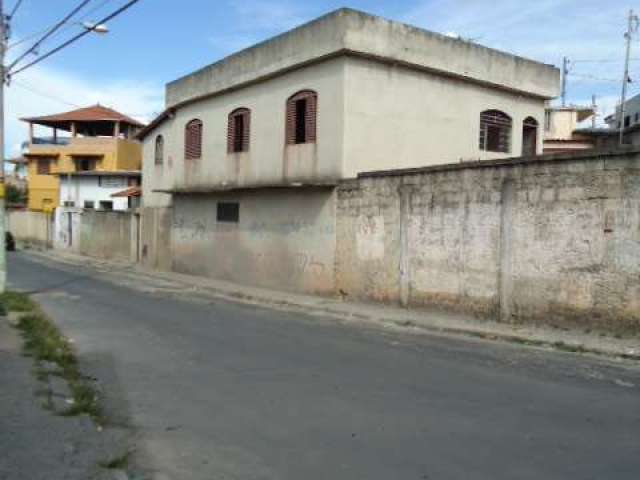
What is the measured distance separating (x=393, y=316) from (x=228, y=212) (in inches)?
385

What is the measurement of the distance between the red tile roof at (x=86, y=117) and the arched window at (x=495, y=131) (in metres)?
39.9

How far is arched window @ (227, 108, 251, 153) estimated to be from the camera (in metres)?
20.2

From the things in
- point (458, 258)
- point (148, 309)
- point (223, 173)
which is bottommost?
point (148, 309)

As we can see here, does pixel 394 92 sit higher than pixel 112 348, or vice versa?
pixel 394 92

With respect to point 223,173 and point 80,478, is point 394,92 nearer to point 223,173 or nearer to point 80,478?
point 223,173

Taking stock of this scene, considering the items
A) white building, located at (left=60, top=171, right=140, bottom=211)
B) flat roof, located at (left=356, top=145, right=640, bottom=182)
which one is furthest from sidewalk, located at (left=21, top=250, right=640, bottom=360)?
white building, located at (left=60, top=171, right=140, bottom=211)

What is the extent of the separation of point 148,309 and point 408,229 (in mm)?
5936

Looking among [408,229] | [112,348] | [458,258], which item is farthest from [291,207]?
[112,348]

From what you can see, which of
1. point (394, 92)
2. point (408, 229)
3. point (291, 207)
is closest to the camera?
point (408, 229)

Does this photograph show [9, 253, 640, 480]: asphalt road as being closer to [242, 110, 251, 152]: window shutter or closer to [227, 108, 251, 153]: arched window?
[242, 110, 251, 152]: window shutter

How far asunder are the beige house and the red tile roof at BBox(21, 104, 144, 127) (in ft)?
106

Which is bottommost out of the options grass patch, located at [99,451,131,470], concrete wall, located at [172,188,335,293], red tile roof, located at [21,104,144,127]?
grass patch, located at [99,451,131,470]

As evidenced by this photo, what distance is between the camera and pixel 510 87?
1927 centimetres

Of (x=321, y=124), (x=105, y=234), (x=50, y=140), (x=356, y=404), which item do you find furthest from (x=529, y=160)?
(x=50, y=140)
